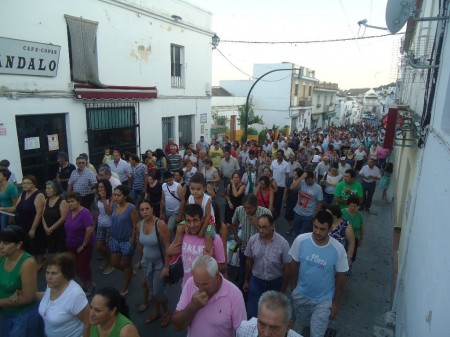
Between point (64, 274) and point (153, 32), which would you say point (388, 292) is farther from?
point (153, 32)

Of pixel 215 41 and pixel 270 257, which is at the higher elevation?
pixel 215 41

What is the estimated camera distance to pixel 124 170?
7719 millimetres

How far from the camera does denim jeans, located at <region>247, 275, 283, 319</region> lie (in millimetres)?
3865

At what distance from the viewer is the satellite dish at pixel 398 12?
4.27 meters

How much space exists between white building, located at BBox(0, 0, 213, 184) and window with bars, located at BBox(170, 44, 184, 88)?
0.12ft

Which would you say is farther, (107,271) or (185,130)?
(185,130)

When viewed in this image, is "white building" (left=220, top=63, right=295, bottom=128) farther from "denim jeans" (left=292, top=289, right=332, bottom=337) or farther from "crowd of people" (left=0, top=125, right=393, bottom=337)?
"denim jeans" (left=292, top=289, right=332, bottom=337)

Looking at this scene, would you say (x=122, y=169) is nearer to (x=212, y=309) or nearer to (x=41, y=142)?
(x=41, y=142)

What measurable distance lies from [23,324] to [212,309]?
1.91 meters

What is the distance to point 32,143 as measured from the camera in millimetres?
8281

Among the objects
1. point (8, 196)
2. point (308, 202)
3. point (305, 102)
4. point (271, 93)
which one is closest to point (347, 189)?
point (308, 202)

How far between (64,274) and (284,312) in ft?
6.21

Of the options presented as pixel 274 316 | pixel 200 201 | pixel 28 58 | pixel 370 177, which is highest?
pixel 28 58

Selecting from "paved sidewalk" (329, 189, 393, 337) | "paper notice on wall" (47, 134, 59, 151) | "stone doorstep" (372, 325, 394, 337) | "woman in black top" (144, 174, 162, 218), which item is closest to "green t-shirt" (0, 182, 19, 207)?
"woman in black top" (144, 174, 162, 218)
